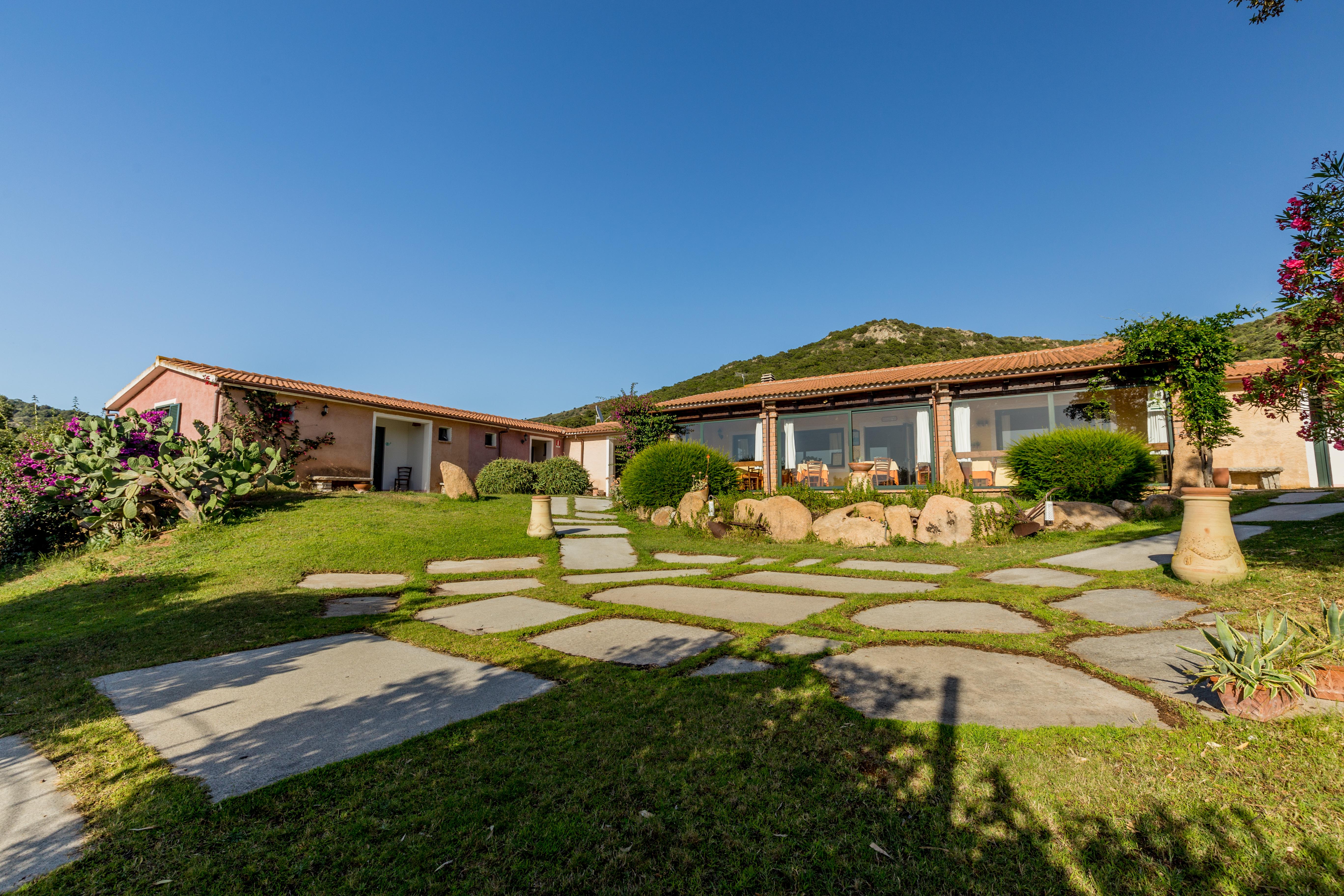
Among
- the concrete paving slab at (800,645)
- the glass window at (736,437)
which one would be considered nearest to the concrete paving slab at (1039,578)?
the concrete paving slab at (800,645)

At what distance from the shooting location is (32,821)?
1.75m

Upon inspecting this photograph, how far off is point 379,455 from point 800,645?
57.6 ft

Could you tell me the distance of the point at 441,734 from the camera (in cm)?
230

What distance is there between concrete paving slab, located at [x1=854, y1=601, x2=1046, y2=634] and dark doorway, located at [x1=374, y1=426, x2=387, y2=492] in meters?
17.0

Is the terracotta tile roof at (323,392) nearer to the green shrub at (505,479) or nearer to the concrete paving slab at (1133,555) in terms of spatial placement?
the green shrub at (505,479)

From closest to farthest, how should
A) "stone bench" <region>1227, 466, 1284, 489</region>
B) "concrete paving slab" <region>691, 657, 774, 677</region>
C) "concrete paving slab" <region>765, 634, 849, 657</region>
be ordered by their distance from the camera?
"concrete paving slab" <region>691, 657, 774, 677</region> → "concrete paving slab" <region>765, 634, 849, 657</region> → "stone bench" <region>1227, 466, 1284, 489</region>

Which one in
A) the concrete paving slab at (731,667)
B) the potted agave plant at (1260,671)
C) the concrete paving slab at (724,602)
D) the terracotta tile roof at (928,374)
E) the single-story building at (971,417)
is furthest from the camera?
the terracotta tile roof at (928,374)

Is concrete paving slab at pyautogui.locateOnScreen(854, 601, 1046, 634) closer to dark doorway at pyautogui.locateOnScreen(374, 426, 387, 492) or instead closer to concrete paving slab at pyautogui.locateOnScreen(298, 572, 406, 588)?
concrete paving slab at pyautogui.locateOnScreen(298, 572, 406, 588)

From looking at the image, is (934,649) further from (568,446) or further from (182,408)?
(568,446)

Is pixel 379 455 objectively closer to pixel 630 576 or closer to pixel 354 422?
pixel 354 422

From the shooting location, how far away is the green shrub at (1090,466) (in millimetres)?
9688

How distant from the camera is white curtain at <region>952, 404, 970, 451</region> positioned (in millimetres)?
12891

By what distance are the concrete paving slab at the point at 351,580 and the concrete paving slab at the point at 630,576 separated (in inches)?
72.7

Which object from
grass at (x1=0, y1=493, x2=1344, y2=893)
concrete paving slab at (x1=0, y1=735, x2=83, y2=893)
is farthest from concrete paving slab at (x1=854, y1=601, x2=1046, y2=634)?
concrete paving slab at (x1=0, y1=735, x2=83, y2=893)
